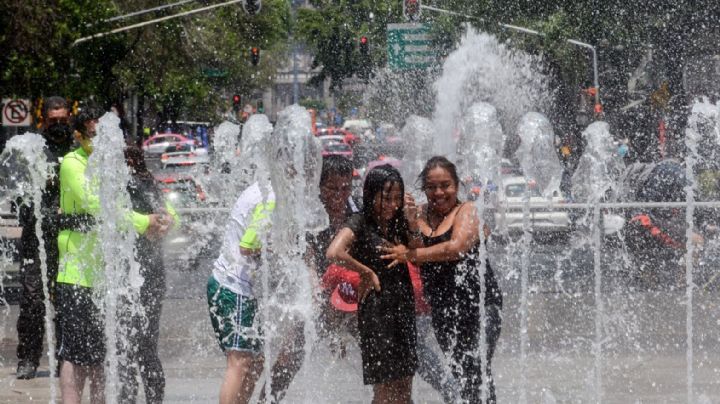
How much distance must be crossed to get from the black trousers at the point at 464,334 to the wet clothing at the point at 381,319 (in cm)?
25

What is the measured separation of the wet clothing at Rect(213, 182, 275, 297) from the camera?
17.3ft

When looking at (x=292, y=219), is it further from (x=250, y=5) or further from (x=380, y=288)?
(x=250, y=5)

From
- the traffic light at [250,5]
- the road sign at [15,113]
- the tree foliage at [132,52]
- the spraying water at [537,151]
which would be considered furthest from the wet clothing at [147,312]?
the traffic light at [250,5]

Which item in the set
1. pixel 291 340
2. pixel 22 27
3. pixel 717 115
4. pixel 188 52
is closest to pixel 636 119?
pixel 188 52

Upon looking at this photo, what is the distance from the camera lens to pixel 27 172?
641 centimetres

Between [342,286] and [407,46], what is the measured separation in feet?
74.4

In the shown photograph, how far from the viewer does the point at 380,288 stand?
504 centimetres

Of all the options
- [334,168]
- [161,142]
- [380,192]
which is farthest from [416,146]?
[161,142]

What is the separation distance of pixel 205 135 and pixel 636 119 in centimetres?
3089

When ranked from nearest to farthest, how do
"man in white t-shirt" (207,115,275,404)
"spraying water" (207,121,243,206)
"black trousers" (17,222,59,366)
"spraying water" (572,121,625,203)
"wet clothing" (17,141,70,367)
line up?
"man in white t-shirt" (207,115,275,404) → "wet clothing" (17,141,70,367) → "black trousers" (17,222,59,366) → "spraying water" (572,121,625,203) → "spraying water" (207,121,243,206)

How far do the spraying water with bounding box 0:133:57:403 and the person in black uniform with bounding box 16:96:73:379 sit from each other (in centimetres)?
4

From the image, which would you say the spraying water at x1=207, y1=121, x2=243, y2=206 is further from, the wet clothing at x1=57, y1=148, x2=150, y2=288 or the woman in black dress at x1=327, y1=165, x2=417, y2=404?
the woman in black dress at x1=327, y1=165, x2=417, y2=404

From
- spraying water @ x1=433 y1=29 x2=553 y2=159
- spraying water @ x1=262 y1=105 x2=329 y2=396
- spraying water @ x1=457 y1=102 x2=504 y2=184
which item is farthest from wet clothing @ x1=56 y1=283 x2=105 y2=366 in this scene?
spraying water @ x1=433 y1=29 x2=553 y2=159

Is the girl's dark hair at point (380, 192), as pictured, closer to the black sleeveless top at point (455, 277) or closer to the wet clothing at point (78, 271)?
the black sleeveless top at point (455, 277)
